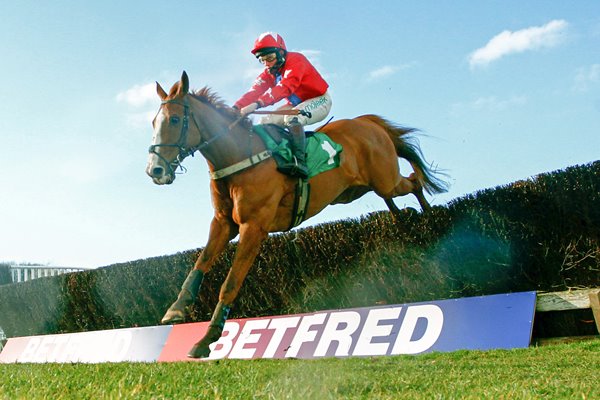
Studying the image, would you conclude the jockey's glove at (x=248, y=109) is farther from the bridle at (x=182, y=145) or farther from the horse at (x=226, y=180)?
the bridle at (x=182, y=145)

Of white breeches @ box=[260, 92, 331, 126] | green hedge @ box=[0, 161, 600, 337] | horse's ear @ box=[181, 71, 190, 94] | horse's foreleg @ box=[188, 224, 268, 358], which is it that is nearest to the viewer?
horse's foreleg @ box=[188, 224, 268, 358]

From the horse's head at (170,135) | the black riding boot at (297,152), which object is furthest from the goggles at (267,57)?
the horse's head at (170,135)

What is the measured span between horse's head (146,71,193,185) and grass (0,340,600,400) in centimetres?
154

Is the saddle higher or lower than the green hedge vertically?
higher

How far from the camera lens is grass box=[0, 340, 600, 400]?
398 cm

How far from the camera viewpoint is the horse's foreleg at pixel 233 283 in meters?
5.16

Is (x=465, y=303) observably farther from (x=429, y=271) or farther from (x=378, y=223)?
(x=378, y=223)

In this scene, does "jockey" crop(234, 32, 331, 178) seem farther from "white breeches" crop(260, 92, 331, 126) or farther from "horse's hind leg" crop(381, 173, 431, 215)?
"horse's hind leg" crop(381, 173, 431, 215)

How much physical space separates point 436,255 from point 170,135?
377 cm

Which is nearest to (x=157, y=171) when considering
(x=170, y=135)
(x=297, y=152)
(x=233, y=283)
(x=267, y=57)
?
(x=170, y=135)

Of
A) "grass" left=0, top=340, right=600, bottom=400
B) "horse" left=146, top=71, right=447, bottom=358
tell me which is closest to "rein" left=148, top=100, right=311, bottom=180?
"horse" left=146, top=71, right=447, bottom=358

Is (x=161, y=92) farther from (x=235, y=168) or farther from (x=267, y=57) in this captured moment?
(x=267, y=57)

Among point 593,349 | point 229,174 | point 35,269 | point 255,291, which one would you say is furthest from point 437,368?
point 35,269

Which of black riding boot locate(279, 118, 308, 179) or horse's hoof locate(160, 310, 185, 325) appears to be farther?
black riding boot locate(279, 118, 308, 179)
